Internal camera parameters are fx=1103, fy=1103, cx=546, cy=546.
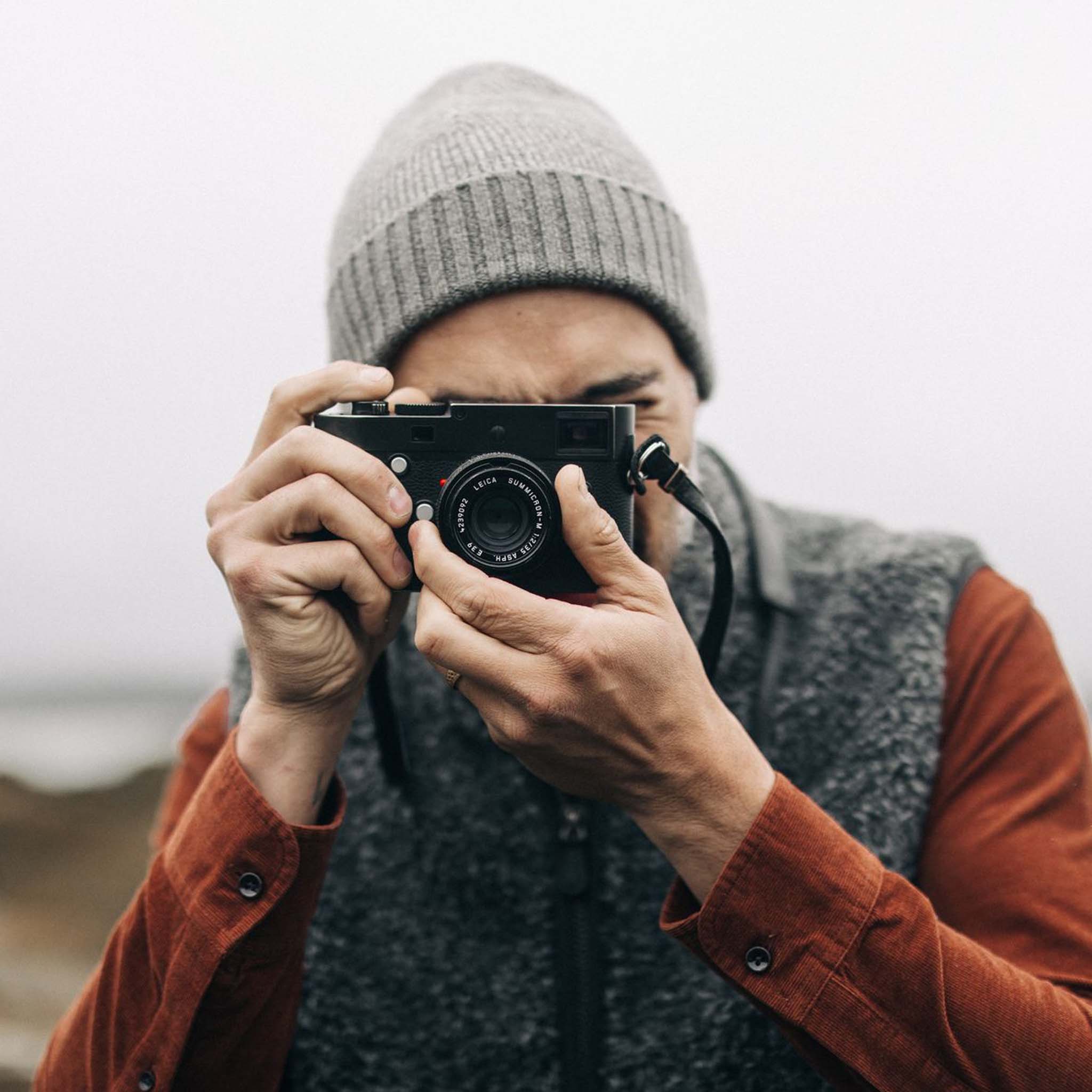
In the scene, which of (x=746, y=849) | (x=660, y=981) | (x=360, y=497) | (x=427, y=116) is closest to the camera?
(x=746, y=849)

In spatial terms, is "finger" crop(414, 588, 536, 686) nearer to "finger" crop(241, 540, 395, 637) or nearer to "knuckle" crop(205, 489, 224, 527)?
"finger" crop(241, 540, 395, 637)

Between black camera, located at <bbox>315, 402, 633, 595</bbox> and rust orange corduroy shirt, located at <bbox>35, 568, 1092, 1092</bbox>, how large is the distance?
0.35m

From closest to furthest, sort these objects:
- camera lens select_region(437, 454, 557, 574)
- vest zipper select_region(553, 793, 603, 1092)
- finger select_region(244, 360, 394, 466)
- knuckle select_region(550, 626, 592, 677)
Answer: knuckle select_region(550, 626, 592, 677)
camera lens select_region(437, 454, 557, 574)
finger select_region(244, 360, 394, 466)
vest zipper select_region(553, 793, 603, 1092)

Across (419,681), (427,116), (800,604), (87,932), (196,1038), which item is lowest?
(87,932)

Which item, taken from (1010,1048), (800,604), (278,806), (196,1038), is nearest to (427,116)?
(800,604)

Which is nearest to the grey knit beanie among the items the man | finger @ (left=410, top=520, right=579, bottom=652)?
the man

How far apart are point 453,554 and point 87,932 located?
2.01 metres

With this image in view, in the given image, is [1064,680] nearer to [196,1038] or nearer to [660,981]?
[660,981]

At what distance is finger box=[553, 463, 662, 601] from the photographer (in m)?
1.10

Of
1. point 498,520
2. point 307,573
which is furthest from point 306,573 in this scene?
point 498,520

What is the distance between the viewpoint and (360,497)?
4.09ft

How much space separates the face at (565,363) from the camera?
1471 millimetres

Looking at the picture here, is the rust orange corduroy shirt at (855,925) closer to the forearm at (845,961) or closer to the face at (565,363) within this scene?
the forearm at (845,961)

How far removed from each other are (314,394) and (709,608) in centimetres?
67
